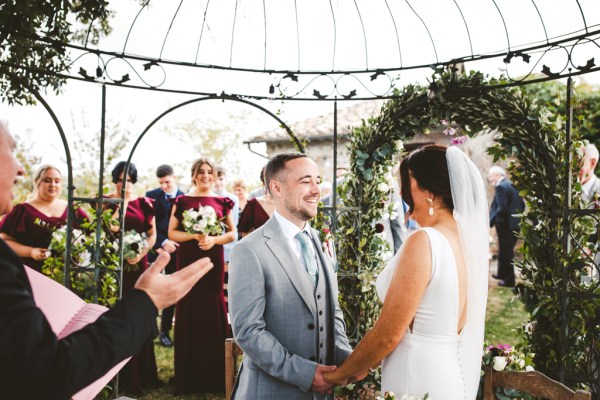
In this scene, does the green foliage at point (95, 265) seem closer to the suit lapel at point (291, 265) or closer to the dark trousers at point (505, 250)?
the suit lapel at point (291, 265)

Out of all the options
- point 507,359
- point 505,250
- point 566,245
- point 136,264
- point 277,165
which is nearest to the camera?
A: point 277,165

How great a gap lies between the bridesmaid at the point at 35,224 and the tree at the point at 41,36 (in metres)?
1.09

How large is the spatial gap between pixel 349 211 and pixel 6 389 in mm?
3457

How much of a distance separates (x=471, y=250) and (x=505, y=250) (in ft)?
28.3

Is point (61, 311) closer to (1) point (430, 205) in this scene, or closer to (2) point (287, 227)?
(2) point (287, 227)

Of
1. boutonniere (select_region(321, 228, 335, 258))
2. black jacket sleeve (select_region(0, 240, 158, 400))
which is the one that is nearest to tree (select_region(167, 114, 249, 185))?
boutonniere (select_region(321, 228, 335, 258))

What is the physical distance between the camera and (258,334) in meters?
2.41

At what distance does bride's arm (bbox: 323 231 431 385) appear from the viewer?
2.25m

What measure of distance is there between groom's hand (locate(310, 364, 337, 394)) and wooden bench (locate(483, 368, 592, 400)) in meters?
0.83

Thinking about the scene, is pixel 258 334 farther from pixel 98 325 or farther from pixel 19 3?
pixel 19 3

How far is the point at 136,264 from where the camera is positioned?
5359 millimetres

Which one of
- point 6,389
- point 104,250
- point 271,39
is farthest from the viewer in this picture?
point 271,39

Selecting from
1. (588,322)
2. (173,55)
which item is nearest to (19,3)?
(173,55)

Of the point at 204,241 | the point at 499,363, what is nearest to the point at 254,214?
the point at 204,241
